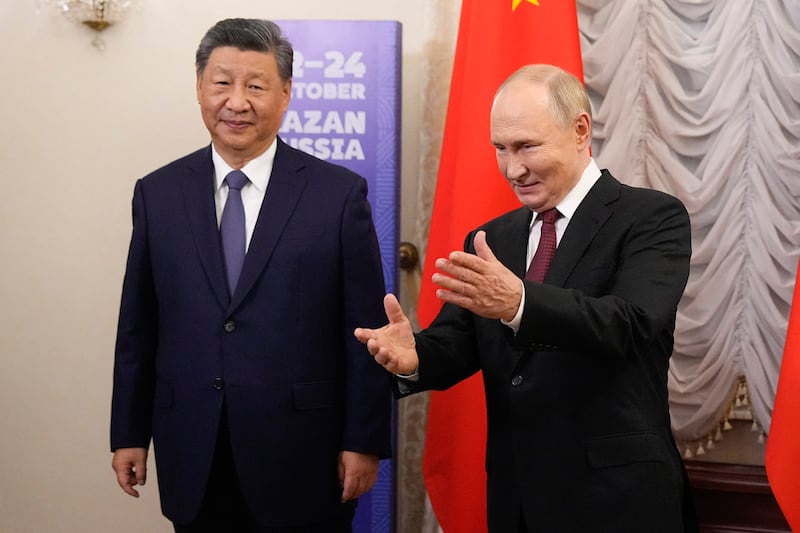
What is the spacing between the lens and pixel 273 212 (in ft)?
7.66

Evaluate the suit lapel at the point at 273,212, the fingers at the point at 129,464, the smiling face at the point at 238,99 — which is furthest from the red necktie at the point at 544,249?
the fingers at the point at 129,464

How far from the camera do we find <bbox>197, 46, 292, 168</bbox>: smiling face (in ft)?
7.80

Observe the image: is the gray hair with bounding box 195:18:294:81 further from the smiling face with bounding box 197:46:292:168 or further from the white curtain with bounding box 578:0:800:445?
the white curtain with bounding box 578:0:800:445

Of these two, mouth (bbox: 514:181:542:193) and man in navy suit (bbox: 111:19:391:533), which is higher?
mouth (bbox: 514:181:542:193)

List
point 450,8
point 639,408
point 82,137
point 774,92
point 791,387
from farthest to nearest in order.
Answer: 1. point 82,137
2. point 450,8
3. point 774,92
4. point 791,387
5. point 639,408

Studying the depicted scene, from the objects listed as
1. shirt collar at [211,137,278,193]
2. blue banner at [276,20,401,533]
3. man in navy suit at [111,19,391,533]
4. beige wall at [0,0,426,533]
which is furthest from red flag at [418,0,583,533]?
shirt collar at [211,137,278,193]

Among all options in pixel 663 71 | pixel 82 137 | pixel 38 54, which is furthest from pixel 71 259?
pixel 663 71

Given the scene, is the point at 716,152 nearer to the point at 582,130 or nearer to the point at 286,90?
the point at 582,130

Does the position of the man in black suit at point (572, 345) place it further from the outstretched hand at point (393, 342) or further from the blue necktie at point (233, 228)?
the blue necktie at point (233, 228)

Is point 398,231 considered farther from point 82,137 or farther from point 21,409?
point 21,409

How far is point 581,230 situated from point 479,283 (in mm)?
370

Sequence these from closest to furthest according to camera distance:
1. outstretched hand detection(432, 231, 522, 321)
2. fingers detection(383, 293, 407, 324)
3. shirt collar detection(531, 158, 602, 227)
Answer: outstretched hand detection(432, 231, 522, 321) → fingers detection(383, 293, 407, 324) → shirt collar detection(531, 158, 602, 227)

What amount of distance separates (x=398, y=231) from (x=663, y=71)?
1051 millimetres

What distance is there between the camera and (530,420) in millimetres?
1924
